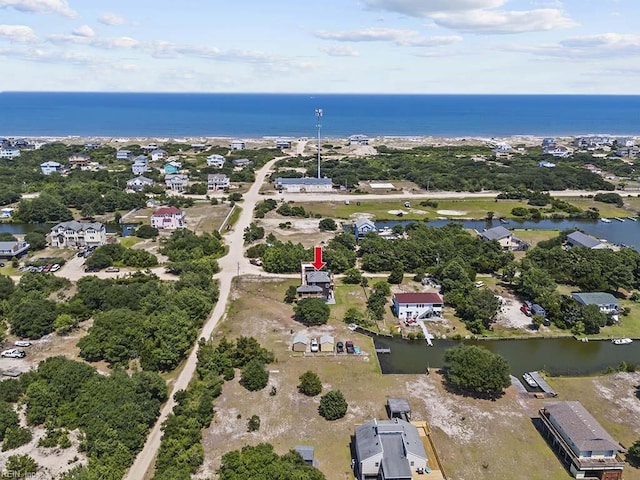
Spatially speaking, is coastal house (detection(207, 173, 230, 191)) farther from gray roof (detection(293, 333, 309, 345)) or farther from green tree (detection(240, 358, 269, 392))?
green tree (detection(240, 358, 269, 392))

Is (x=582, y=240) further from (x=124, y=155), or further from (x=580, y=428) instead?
(x=124, y=155)

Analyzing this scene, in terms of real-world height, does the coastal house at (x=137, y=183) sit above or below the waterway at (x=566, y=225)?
above

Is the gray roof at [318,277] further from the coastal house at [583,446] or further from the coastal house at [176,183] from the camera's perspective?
the coastal house at [176,183]

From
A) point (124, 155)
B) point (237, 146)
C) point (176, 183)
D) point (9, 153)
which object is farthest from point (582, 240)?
point (9, 153)

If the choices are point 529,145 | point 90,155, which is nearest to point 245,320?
point 90,155

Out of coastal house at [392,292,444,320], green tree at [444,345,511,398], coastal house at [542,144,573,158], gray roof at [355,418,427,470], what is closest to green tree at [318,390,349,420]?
gray roof at [355,418,427,470]

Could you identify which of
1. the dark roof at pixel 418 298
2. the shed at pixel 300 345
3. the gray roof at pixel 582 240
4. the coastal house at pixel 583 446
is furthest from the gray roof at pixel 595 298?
the shed at pixel 300 345

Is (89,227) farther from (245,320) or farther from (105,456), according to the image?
(105,456)

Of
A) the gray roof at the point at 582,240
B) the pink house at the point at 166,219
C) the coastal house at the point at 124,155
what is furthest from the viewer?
the coastal house at the point at 124,155
